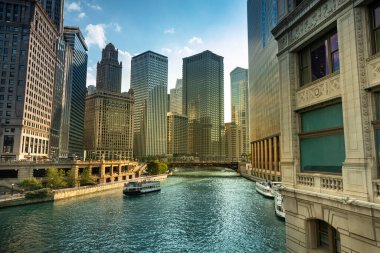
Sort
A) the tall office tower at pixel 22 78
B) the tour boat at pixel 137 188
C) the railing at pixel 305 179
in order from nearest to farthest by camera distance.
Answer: the railing at pixel 305 179 → the tour boat at pixel 137 188 → the tall office tower at pixel 22 78

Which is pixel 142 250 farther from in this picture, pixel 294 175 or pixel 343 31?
pixel 343 31

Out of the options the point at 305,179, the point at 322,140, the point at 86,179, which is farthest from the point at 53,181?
the point at 322,140

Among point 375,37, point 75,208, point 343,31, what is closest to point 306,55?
point 343,31

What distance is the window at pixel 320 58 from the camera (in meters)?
13.7

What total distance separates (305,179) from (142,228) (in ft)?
108

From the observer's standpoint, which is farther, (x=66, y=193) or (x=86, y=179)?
(x=86, y=179)

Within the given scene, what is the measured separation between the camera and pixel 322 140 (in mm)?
14109

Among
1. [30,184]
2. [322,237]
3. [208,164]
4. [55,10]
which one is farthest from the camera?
[55,10]

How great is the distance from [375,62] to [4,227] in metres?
49.9

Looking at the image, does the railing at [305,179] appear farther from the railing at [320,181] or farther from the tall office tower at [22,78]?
the tall office tower at [22,78]

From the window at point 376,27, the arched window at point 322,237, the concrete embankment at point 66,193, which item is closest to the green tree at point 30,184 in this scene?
the concrete embankment at point 66,193

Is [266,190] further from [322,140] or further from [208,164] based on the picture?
[208,164]

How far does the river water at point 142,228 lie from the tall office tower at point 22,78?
7022 centimetres

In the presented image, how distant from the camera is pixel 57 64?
165250mm
